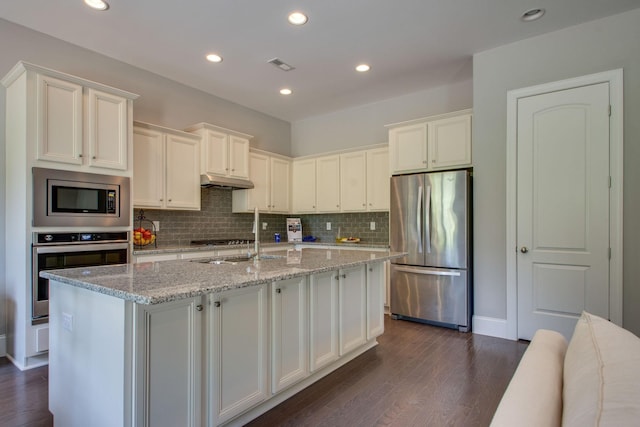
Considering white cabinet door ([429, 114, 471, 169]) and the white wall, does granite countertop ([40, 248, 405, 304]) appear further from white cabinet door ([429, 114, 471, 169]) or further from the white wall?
the white wall

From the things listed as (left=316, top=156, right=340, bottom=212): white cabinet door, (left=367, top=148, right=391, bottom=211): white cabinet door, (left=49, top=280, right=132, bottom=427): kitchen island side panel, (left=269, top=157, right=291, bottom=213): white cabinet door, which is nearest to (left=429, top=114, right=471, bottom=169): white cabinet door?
(left=367, top=148, right=391, bottom=211): white cabinet door

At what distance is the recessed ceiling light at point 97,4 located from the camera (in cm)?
278

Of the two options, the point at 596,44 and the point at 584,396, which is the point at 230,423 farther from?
the point at 596,44

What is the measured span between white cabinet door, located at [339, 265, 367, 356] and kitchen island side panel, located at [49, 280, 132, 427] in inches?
61.8

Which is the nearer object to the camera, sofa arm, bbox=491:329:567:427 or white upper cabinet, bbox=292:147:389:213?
sofa arm, bbox=491:329:567:427

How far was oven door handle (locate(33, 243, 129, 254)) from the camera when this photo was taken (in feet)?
9.30

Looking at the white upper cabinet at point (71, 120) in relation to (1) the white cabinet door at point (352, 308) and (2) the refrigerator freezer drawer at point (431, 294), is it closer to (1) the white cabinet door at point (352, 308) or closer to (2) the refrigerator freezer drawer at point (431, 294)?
(1) the white cabinet door at point (352, 308)

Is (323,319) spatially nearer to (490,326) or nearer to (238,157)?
(490,326)

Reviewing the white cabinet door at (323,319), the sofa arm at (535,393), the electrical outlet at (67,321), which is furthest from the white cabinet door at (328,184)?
the sofa arm at (535,393)

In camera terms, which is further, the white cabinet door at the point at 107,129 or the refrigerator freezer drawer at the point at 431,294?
the refrigerator freezer drawer at the point at 431,294

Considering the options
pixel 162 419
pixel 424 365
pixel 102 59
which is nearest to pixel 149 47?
pixel 102 59

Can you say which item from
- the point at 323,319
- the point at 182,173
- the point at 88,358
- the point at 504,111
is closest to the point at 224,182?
the point at 182,173

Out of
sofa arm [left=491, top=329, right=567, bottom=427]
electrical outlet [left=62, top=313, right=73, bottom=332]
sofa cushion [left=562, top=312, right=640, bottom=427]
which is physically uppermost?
sofa cushion [left=562, top=312, right=640, bottom=427]

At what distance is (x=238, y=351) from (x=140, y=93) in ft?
11.5
